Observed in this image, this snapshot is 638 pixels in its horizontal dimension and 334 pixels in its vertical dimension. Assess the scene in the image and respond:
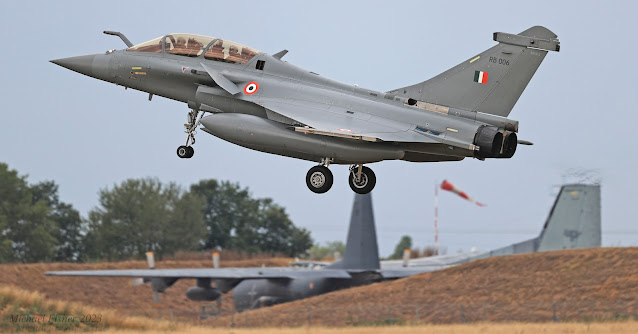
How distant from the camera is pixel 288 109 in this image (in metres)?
22.7

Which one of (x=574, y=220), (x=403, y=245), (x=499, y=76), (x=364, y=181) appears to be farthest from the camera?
(x=403, y=245)

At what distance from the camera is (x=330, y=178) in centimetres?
2212

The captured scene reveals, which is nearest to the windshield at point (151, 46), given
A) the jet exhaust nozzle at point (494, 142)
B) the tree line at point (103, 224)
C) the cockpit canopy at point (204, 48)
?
the cockpit canopy at point (204, 48)

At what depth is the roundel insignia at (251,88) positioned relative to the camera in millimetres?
23516

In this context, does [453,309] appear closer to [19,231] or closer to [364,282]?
[364,282]

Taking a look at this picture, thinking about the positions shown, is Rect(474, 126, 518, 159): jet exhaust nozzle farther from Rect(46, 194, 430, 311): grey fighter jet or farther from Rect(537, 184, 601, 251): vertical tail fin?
Rect(537, 184, 601, 251): vertical tail fin

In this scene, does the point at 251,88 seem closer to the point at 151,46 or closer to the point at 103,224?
the point at 151,46

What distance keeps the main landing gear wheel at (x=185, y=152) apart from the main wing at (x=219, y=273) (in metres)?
30.1

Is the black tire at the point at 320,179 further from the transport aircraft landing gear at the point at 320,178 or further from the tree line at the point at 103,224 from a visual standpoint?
the tree line at the point at 103,224

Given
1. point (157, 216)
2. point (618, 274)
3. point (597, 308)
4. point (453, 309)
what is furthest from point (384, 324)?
point (157, 216)

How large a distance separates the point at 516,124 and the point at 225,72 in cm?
701

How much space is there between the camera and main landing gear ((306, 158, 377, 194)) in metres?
22.1

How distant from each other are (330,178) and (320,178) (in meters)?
0.22

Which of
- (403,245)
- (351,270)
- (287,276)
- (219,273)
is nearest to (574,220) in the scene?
(351,270)
